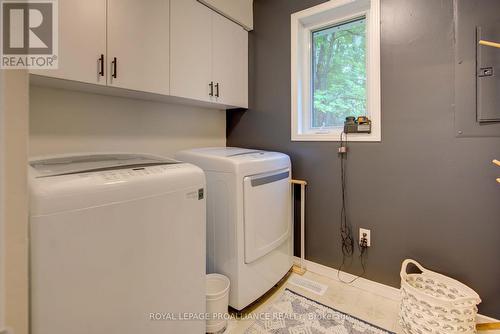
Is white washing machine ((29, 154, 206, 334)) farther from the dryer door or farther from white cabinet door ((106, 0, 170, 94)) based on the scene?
white cabinet door ((106, 0, 170, 94))

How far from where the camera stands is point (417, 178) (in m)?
1.59

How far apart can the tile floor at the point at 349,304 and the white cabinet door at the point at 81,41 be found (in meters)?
1.65

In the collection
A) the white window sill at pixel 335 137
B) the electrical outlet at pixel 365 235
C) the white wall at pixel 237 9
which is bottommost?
the electrical outlet at pixel 365 235

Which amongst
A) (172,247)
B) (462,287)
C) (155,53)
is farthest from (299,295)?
(155,53)

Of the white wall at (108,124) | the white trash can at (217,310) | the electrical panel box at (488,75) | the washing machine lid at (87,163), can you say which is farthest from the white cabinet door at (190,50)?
the electrical panel box at (488,75)

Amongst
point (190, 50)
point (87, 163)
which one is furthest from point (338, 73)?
point (87, 163)

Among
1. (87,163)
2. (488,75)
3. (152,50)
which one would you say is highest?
(152,50)

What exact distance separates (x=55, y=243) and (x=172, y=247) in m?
0.42

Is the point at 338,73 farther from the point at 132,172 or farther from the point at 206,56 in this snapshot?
the point at 132,172

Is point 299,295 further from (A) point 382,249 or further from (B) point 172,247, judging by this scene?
(B) point 172,247

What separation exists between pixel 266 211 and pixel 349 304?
0.84 metres

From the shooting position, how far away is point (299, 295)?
172 cm

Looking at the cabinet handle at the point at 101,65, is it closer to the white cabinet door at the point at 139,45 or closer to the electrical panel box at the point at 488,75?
the white cabinet door at the point at 139,45

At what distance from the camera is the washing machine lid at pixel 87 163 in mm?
899
